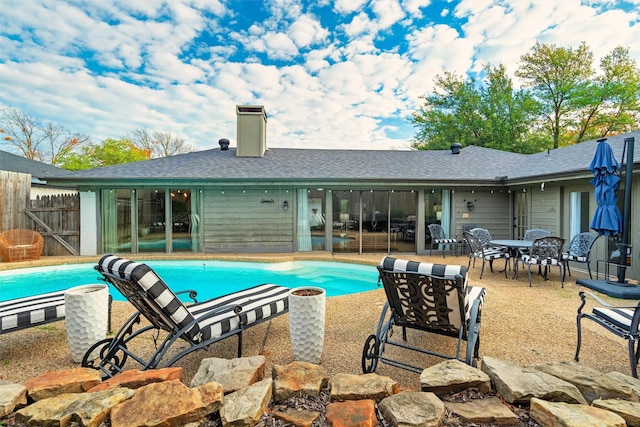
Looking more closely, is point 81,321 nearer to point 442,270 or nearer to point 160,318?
point 160,318

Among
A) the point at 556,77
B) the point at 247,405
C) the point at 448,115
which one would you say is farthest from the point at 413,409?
the point at 556,77

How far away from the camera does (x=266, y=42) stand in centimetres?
1359

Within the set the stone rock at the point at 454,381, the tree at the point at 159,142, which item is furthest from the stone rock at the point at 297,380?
the tree at the point at 159,142

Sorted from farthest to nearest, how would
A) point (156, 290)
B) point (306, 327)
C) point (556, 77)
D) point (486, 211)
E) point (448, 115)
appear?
Result: point (448, 115) → point (556, 77) → point (486, 211) → point (306, 327) → point (156, 290)

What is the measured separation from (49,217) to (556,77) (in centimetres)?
2918

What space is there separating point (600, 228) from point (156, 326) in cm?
655

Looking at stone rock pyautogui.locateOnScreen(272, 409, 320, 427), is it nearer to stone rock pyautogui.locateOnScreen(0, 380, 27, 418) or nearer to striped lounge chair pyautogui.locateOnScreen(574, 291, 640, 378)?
stone rock pyautogui.locateOnScreen(0, 380, 27, 418)

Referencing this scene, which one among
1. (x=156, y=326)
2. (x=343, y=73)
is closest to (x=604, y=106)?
(x=343, y=73)

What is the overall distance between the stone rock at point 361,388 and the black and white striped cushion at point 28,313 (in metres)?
2.97

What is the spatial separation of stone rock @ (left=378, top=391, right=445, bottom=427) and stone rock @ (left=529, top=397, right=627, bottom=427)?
565 mm

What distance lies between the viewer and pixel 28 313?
3.23 m

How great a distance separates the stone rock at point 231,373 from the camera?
235cm

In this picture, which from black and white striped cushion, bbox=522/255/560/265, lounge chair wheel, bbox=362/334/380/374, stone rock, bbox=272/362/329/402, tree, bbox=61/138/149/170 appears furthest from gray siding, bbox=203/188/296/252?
tree, bbox=61/138/149/170

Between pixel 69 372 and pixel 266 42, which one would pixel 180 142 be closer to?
pixel 266 42
